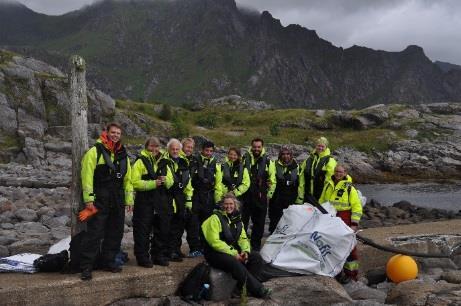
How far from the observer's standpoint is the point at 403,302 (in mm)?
9336

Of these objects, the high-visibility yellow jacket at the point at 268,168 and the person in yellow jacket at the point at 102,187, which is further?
the high-visibility yellow jacket at the point at 268,168

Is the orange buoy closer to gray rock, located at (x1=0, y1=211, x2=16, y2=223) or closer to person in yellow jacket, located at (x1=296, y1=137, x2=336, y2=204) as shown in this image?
person in yellow jacket, located at (x1=296, y1=137, x2=336, y2=204)

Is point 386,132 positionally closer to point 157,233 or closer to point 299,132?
point 299,132

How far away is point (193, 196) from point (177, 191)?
1.09 metres

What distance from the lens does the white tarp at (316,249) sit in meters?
10.1

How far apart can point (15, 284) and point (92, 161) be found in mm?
2338

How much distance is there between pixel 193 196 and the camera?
10.9 meters

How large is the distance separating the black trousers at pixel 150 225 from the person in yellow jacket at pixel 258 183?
2.58 m

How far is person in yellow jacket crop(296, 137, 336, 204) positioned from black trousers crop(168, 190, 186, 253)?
323 cm

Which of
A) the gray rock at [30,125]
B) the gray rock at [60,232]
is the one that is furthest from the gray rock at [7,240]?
the gray rock at [30,125]

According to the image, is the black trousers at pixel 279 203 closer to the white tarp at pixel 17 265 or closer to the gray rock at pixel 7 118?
the white tarp at pixel 17 265

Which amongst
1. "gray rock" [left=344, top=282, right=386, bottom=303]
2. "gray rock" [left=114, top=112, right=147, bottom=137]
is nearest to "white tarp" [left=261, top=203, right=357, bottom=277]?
"gray rock" [left=344, top=282, right=386, bottom=303]

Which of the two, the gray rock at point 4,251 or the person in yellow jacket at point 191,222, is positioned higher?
the person in yellow jacket at point 191,222

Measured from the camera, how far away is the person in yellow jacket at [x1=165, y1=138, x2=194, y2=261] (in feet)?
32.3
